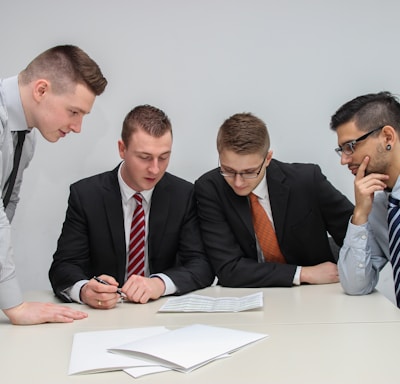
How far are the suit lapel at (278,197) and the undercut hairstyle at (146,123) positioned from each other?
1.74 feet

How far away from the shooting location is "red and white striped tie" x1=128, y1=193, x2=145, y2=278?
7.96 feet

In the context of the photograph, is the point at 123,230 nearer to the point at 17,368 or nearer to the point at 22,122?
the point at 22,122

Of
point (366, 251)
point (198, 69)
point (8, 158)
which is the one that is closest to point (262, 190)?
point (366, 251)

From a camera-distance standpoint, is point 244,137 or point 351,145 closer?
point 351,145

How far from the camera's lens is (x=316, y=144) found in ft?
10.4

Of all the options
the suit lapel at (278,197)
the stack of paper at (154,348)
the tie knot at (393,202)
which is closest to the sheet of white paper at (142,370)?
the stack of paper at (154,348)

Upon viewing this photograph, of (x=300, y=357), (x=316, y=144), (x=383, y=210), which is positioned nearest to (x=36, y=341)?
(x=300, y=357)

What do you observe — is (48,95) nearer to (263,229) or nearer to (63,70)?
(63,70)

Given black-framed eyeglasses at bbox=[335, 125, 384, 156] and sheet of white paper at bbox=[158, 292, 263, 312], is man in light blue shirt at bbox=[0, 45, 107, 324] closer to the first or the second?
sheet of white paper at bbox=[158, 292, 263, 312]

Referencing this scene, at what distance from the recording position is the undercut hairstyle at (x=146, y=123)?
2.30 m

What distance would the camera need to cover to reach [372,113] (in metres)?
2.09

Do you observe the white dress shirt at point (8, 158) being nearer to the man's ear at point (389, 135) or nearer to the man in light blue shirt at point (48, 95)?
the man in light blue shirt at point (48, 95)

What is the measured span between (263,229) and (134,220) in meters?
0.59

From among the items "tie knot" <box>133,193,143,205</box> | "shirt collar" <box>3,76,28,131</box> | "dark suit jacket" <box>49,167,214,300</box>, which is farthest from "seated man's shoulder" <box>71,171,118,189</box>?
"shirt collar" <box>3,76,28,131</box>
